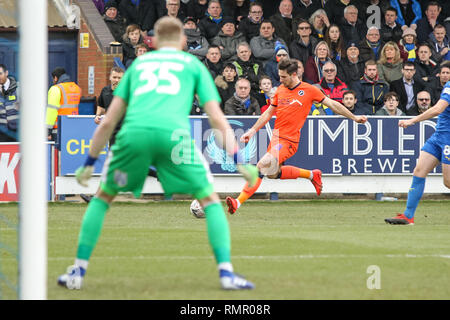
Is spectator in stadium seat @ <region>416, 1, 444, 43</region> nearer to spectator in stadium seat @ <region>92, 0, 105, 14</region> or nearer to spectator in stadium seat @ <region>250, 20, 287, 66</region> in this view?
spectator in stadium seat @ <region>250, 20, 287, 66</region>

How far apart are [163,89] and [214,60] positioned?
453 inches

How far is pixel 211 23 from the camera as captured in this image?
1923 cm

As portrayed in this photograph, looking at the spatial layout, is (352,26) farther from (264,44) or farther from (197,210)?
(197,210)

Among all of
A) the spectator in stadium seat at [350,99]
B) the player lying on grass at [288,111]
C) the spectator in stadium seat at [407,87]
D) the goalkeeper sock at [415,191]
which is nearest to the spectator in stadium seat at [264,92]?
the spectator in stadium seat at [350,99]

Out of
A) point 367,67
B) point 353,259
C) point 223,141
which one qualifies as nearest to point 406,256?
point 353,259

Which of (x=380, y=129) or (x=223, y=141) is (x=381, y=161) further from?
(x=223, y=141)

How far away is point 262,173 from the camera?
546 inches

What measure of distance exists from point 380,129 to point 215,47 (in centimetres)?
367

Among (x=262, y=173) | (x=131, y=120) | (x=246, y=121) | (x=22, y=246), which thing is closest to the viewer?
(x=22, y=246)

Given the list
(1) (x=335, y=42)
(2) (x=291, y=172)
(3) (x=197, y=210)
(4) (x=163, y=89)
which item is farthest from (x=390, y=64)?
(4) (x=163, y=89)

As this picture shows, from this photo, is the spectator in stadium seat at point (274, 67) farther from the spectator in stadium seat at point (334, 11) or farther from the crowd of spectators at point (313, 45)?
the spectator in stadium seat at point (334, 11)

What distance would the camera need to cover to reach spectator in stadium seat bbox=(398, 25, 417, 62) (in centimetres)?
1964

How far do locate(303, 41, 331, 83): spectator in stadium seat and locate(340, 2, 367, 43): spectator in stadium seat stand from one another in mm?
1586

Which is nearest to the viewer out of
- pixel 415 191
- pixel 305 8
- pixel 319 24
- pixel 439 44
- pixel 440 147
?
pixel 440 147
